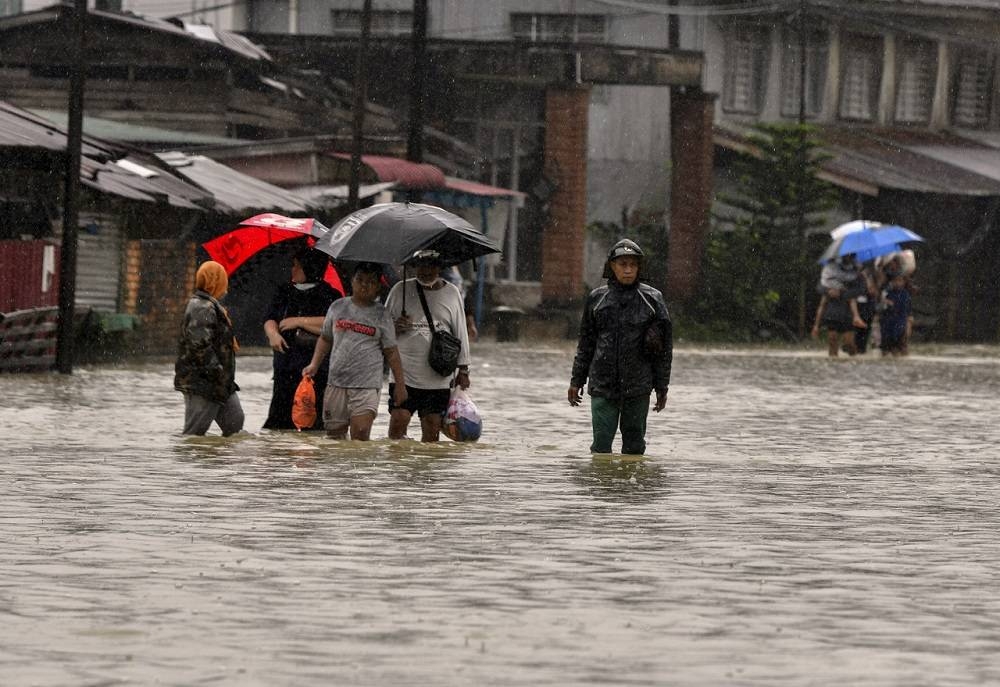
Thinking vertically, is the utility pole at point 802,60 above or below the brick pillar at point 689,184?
above

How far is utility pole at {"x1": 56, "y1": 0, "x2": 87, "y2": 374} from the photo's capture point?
91.2 feet

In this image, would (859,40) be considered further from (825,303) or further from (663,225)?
(825,303)

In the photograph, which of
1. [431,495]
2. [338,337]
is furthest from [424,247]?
[431,495]

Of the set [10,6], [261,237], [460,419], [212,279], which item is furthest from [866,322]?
[10,6]

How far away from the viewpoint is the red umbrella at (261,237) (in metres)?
17.5

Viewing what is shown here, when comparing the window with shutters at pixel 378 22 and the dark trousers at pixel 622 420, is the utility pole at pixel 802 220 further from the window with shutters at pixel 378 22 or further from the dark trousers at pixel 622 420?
the dark trousers at pixel 622 420

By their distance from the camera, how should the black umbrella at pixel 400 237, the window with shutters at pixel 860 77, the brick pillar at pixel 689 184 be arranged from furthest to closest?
the window with shutters at pixel 860 77, the brick pillar at pixel 689 184, the black umbrella at pixel 400 237

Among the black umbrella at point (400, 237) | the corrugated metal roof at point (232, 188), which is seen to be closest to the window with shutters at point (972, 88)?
the corrugated metal roof at point (232, 188)

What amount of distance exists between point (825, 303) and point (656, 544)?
26372 mm

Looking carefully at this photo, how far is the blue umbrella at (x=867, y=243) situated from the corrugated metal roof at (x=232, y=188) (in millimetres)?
8314

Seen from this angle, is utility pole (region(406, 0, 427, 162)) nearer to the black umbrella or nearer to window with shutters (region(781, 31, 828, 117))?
window with shutters (region(781, 31, 828, 117))

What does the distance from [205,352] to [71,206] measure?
39.2ft

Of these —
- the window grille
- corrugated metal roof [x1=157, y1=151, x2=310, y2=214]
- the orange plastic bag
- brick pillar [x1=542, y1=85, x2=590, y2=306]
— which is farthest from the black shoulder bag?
the window grille

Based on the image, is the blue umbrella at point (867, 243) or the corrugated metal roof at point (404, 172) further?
the corrugated metal roof at point (404, 172)
